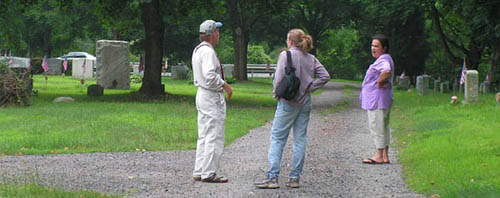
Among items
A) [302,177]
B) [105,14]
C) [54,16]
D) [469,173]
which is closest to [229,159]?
[302,177]

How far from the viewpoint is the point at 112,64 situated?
3575 cm

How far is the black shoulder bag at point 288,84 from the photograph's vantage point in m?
8.64

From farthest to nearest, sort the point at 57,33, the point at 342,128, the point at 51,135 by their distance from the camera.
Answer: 1. the point at 57,33
2. the point at 342,128
3. the point at 51,135

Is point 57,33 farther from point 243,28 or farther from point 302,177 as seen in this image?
point 302,177

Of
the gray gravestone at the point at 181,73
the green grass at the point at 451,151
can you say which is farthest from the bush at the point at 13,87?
the gray gravestone at the point at 181,73

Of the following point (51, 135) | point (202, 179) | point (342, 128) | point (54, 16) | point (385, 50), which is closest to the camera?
point (202, 179)

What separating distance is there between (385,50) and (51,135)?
19.8ft

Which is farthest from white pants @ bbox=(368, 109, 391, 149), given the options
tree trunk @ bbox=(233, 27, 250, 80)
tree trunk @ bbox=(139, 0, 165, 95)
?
tree trunk @ bbox=(233, 27, 250, 80)

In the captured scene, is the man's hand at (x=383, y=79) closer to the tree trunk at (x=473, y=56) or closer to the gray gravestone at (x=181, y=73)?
the tree trunk at (x=473, y=56)

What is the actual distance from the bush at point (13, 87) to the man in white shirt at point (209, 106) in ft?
42.2

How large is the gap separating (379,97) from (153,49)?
1759cm

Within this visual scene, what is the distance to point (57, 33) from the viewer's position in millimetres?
68312

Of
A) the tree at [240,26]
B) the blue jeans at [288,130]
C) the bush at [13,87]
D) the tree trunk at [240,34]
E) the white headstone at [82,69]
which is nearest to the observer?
the blue jeans at [288,130]

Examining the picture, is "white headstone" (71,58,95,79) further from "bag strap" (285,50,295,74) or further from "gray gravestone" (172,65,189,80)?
"bag strap" (285,50,295,74)
